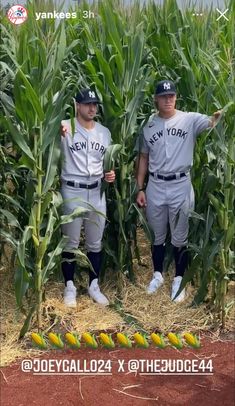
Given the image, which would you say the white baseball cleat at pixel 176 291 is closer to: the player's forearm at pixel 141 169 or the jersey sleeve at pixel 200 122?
the player's forearm at pixel 141 169

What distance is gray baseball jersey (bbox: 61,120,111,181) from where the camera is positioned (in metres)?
4.43

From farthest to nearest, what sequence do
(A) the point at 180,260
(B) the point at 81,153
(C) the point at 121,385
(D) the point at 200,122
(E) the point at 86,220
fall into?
(A) the point at 180,260 → (E) the point at 86,220 → (D) the point at 200,122 → (B) the point at 81,153 → (C) the point at 121,385

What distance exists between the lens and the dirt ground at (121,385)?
3504 mm

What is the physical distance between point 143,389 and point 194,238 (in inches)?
58.7

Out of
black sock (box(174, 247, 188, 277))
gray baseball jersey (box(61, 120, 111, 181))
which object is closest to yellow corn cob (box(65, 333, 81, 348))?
gray baseball jersey (box(61, 120, 111, 181))

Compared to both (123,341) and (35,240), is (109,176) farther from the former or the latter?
(123,341)

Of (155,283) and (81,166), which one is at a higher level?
(81,166)

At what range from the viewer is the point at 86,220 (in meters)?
4.68

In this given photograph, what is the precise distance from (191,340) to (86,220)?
1.23m

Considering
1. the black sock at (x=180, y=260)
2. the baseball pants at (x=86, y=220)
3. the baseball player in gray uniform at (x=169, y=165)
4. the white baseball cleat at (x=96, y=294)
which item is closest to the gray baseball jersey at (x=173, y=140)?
the baseball player in gray uniform at (x=169, y=165)

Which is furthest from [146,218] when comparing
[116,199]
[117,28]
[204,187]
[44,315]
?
[117,28]

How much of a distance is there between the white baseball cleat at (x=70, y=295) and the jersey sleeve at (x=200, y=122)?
159cm

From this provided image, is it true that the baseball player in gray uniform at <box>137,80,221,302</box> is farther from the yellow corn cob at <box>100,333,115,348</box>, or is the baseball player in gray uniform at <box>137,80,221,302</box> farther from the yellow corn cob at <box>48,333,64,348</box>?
the yellow corn cob at <box>48,333,64,348</box>

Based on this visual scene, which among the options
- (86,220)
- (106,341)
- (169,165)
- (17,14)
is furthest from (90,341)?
(17,14)
